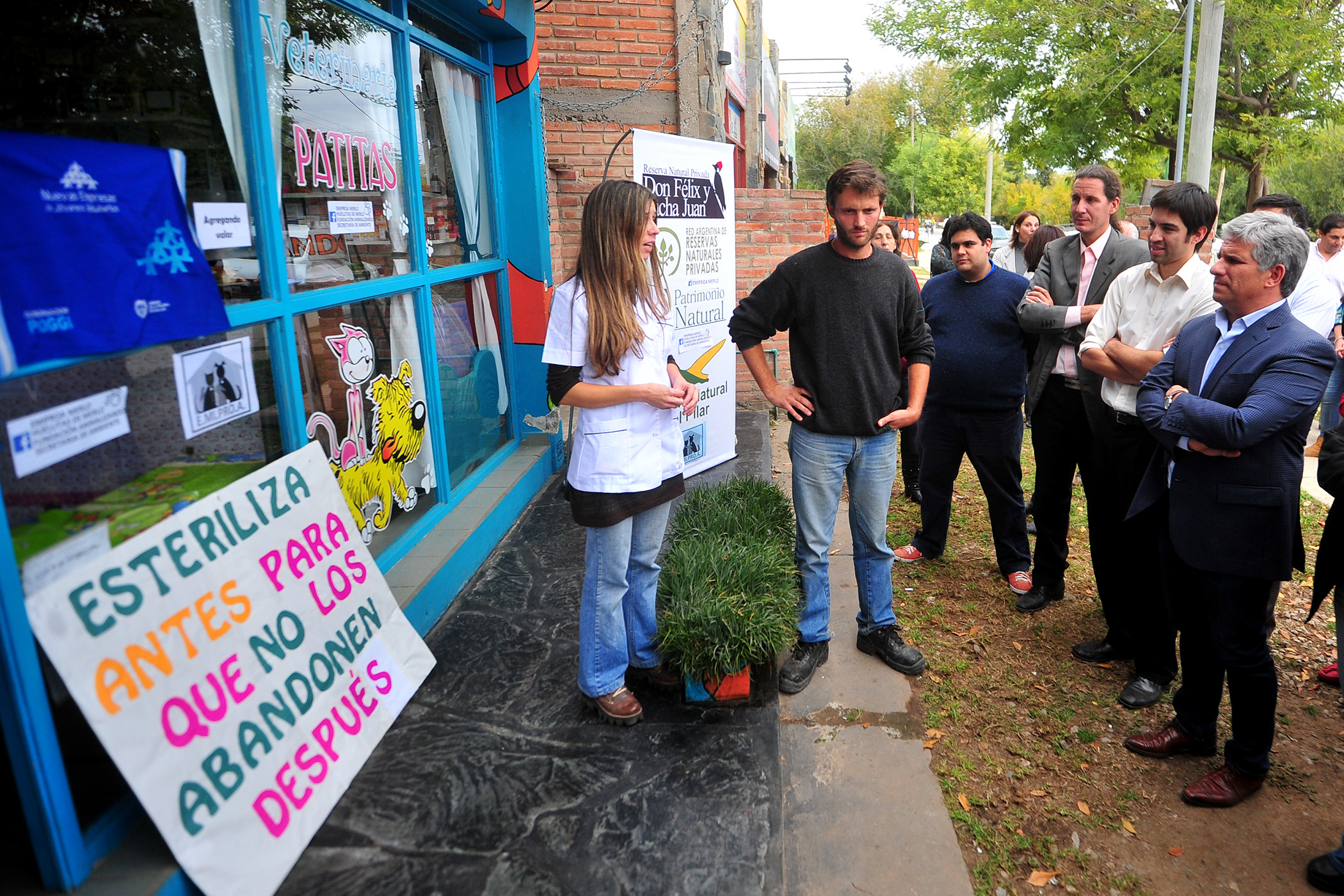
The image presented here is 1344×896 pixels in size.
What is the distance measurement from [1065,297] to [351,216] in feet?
11.0

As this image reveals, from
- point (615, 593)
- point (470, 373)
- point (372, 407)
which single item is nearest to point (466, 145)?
point (470, 373)

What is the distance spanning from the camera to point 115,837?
2180 mm

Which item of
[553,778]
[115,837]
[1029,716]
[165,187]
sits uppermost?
[165,187]

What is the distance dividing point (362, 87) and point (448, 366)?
4.98 ft

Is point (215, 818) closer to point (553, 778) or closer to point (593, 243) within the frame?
point (553, 778)

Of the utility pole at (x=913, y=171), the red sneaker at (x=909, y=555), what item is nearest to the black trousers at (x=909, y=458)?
the red sneaker at (x=909, y=555)

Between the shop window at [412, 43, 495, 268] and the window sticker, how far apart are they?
191cm

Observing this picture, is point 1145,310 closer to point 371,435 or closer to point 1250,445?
point 1250,445

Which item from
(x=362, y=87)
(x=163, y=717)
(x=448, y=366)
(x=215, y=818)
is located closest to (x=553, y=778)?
(x=215, y=818)

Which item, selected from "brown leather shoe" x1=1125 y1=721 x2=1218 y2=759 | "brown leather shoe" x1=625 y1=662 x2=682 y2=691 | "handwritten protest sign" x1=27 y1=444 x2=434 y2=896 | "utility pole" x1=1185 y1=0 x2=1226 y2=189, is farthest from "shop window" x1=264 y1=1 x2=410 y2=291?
"utility pole" x1=1185 y1=0 x2=1226 y2=189

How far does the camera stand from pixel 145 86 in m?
2.51

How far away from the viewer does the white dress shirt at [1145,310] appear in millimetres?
3516

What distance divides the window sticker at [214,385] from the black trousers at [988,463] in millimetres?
3423

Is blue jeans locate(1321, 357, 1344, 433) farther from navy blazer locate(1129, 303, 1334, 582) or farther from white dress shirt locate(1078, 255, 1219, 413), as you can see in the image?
navy blazer locate(1129, 303, 1334, 582)
